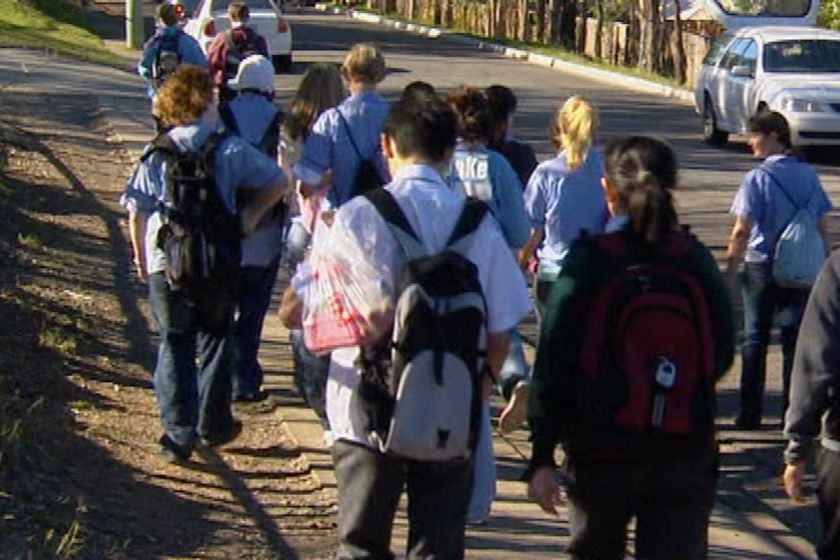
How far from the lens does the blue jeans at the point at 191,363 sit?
8.26 metres

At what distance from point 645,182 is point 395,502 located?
1113 mm

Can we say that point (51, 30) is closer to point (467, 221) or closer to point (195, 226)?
point (195, 226)

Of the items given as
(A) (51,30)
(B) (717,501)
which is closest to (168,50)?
(B) (717,501)

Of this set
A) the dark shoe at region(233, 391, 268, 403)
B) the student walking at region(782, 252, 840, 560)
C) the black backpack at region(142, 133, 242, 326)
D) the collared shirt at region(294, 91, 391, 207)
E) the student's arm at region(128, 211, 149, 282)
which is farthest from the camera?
the dark shoe at region(233, 391, 268, 403)

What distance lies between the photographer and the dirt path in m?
7.21

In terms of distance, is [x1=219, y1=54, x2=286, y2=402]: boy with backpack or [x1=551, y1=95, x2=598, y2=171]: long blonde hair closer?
[x1=551, y1=95, x2=598, y2=171]: long blonde hair

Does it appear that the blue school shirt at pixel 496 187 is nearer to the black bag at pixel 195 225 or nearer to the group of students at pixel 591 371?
the black bag at pixel 195 225

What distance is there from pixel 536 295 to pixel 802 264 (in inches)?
53.8

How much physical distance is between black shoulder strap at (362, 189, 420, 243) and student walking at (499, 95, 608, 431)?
3.65m

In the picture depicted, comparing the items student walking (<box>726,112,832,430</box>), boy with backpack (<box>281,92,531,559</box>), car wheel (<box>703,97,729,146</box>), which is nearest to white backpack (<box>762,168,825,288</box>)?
student walking (<box>726,112,832,430</box>)

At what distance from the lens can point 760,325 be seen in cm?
997

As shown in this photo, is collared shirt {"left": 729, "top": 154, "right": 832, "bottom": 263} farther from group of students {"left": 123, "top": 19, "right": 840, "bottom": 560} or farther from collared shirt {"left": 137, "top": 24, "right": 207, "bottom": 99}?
collared shirt {"left": 137, "top": 24, "right": 207, "bottom": 99}

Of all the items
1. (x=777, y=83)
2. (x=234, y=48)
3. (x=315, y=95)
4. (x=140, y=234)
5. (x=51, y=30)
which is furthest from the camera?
(x=51, y=30)

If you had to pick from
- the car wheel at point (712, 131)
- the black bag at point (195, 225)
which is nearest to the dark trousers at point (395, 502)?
the black bag at point (195, 225)
